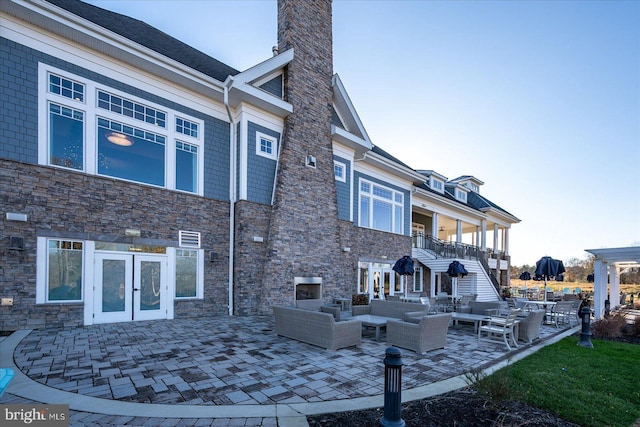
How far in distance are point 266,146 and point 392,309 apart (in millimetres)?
7885

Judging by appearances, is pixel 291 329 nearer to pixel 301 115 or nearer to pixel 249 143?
pixel 249 143

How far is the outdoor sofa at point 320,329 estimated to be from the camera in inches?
274

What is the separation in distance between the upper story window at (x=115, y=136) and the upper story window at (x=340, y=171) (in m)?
6.54

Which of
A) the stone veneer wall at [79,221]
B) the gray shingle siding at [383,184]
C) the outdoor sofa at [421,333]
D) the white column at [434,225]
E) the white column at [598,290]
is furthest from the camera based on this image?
the white column at [434,225]

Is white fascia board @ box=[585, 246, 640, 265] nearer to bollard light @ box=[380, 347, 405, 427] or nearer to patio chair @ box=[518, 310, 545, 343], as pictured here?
patio chair @ box=[518, 310, 545, 343]

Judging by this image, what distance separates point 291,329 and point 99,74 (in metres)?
9.44

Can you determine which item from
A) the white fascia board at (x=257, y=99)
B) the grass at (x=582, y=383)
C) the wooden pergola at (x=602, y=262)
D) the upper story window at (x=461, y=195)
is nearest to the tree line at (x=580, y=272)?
the upper story window at (x=461, y=195)

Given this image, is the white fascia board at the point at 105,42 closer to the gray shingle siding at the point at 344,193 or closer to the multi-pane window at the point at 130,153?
the multi-pane window at the point at 130,153

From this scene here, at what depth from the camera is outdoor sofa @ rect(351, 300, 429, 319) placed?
8.83 m

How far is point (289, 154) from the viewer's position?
1309cm

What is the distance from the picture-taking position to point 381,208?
1930 cm

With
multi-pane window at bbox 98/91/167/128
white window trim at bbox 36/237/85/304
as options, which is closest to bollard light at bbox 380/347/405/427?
white window trim at bbox 36/237/85/304

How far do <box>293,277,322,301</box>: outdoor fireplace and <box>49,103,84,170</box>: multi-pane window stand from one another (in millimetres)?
8362

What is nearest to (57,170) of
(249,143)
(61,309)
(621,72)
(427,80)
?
(61,309)
